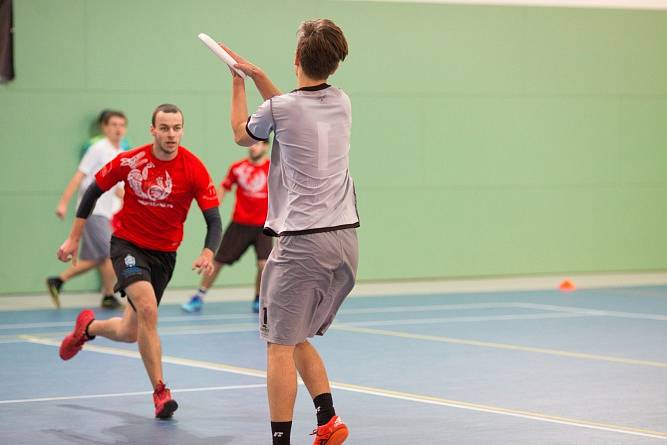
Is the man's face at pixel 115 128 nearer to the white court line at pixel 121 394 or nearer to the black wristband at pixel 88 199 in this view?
the white court line at pixel 121 394

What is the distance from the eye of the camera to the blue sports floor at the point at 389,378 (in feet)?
21.5

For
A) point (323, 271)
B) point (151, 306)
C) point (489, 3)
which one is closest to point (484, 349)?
point (151, 306)

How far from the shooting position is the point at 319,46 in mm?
5285

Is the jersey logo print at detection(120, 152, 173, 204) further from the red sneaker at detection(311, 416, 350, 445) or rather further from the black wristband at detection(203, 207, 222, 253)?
the red sneaker at detection(311, 416, 350, 445)

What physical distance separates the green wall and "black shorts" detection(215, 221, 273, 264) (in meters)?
1.93

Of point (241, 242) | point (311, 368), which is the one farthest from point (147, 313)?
point (241, 242)

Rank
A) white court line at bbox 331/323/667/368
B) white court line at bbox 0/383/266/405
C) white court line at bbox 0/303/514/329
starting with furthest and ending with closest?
white court line at bbox 0/303/514/329 → white court line at bbox 331/323/667/368 → white court line at bbox 0/383/266/405

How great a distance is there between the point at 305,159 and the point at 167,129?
1.93m

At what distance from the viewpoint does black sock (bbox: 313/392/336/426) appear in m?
5.65

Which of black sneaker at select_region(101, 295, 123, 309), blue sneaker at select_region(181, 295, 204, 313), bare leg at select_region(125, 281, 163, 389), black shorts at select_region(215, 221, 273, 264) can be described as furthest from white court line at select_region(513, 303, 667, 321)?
bare leg at select_region(125, 281, 163, 389)

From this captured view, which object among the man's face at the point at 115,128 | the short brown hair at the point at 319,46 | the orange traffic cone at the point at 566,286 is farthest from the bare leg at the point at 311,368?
the orange traffic cone at the point at 566,286

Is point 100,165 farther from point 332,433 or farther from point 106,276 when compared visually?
point 332,433

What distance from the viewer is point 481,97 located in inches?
629

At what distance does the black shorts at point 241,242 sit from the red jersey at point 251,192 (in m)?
0.07
